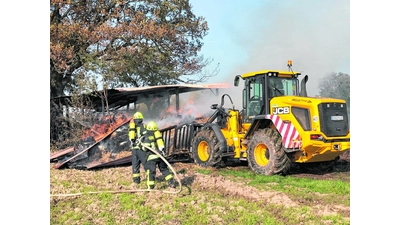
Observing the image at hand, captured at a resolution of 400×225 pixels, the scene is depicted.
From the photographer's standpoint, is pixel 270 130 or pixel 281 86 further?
pixel 281 86

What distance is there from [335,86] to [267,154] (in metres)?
2.37

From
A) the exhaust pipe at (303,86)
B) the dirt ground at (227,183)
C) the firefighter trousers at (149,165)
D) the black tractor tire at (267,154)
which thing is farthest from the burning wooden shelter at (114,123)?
the black tractor tire at (267,154)

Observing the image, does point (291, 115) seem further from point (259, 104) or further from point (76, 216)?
point (76, 216)

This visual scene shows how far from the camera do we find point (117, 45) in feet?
40.4

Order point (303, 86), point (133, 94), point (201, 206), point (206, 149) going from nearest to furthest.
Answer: point (201, 206)
point (303, 86)
point (206, 149)
point (133, 94)

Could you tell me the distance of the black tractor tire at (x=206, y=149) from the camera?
930 centimetres

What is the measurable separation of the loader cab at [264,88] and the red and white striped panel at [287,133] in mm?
507

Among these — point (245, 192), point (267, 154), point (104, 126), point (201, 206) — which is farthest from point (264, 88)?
point (104, 126)

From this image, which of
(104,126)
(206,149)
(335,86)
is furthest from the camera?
(104,126)

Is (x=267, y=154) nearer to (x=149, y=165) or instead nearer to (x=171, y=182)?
(x=171, y=182)

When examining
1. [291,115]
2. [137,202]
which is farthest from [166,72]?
[137,202]

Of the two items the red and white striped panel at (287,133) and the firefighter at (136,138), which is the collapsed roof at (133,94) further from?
the firefighter at (136,138)

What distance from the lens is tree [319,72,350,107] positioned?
8.71 meters

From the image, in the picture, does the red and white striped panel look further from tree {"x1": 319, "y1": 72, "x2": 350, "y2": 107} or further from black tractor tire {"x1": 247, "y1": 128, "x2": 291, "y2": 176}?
tree {"x1": 319, "y1": 72, "x2": 350, "y2": 107}
